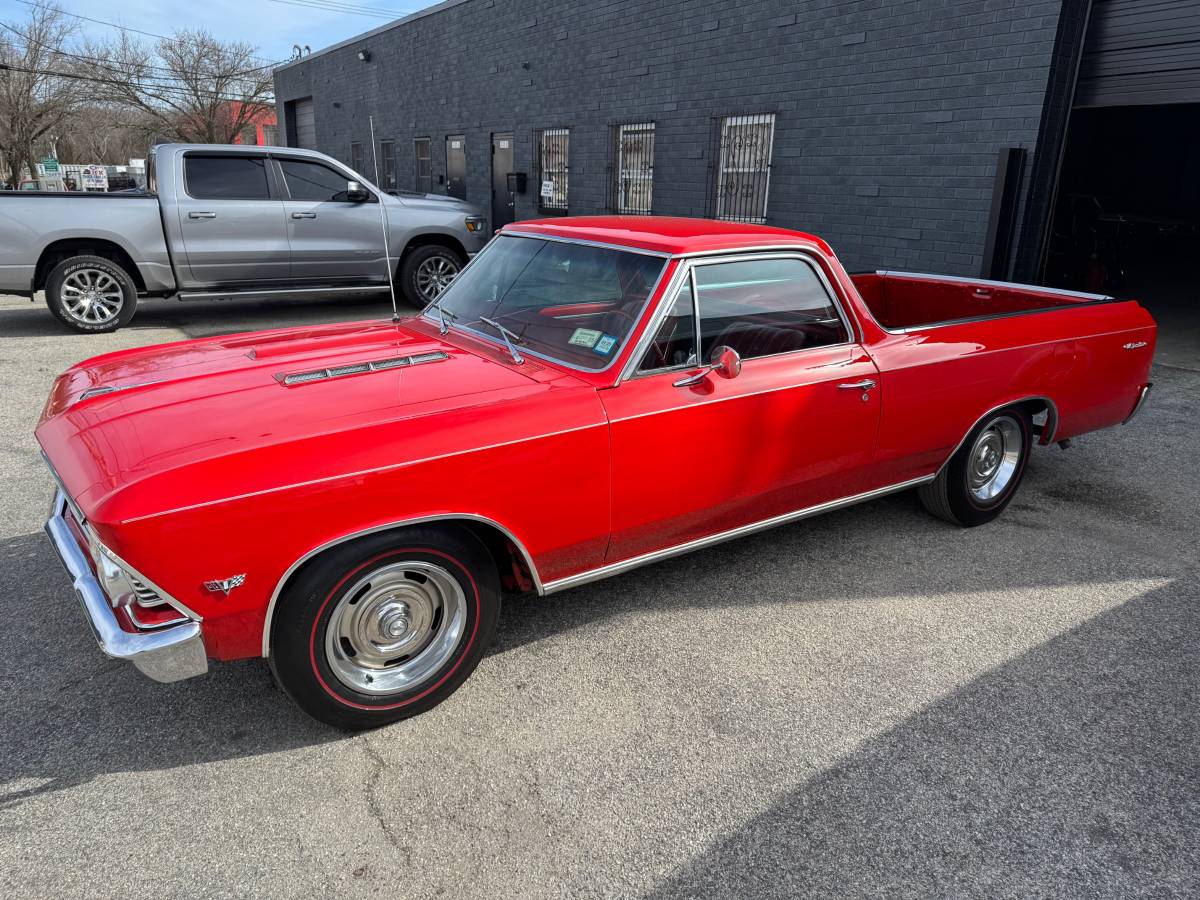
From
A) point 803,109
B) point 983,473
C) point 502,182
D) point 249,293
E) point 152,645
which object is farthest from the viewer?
point 502,182

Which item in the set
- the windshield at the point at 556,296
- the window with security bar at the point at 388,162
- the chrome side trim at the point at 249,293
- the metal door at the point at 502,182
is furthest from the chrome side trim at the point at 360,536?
the window with security bar at the point at 388,162

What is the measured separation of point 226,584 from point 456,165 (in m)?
17.3

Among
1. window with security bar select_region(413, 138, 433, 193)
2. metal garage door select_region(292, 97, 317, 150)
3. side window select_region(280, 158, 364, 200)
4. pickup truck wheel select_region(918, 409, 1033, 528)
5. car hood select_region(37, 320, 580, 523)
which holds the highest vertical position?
metal garage door select_region(292, 97, 317, 150)

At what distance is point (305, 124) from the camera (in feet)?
90.5

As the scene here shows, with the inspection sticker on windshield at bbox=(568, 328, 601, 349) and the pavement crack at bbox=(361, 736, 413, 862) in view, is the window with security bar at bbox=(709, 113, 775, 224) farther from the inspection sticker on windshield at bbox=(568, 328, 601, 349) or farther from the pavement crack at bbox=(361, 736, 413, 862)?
the pavement crack at bbox=(361, 736, 413, 862)

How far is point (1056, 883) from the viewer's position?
2211 mm

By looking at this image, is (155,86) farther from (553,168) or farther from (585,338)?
(585,338)

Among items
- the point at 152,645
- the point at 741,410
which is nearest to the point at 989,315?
the point at 741,410

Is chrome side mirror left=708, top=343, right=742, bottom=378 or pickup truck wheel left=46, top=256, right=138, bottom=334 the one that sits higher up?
chrome side mirror left=708, top=343, right=742, bottom=378

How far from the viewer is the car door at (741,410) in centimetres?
304

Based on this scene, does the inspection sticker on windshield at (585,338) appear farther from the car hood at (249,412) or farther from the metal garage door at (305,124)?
the metal garage door at (305,124)

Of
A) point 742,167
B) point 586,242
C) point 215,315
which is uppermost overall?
point 742,167

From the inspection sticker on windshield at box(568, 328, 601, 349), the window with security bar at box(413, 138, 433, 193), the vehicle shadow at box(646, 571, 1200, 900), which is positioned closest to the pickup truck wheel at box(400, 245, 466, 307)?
the inspection sticker on windshield at box(568, 328, 601, 349)

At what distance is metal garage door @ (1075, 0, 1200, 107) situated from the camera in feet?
23.7
